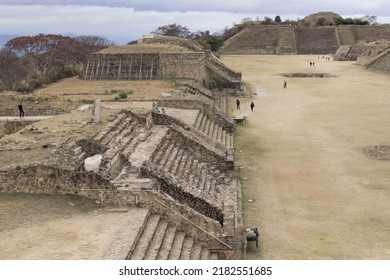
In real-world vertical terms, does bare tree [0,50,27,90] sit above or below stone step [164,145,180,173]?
below

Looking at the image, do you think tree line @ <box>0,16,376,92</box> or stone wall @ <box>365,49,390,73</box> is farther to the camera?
stone wall @ <box>365,49,390,73</box>

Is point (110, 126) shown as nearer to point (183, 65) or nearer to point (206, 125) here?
point (206, 125)

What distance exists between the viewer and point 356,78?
51.2m

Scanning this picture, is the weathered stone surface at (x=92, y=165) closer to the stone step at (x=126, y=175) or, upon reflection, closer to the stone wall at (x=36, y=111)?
the stone step at (x=126, y=175)

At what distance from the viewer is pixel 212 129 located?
25.3 meters

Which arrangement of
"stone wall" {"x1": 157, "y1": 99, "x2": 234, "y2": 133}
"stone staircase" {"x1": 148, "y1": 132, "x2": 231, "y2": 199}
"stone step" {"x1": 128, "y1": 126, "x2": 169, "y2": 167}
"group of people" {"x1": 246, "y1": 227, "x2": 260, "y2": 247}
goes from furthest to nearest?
"stone wall" {"x1": 157, "y1": 99, "x2": 234, "y2": 133}, "stone step" {"x1": 128, "y1": 126, "x2": 169, "y2": 167}, "stone staircase" {"x1": 148, "y1": 132, "x2": 231, "y2": 199}, "group of people" {"x1": 246, "y1": 227, "x2": 260, "y2": 247}

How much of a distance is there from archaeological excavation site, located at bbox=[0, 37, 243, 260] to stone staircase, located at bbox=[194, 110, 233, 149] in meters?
0.15

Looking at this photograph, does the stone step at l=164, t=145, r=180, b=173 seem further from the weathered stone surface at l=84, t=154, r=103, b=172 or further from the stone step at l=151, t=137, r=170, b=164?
the weathered stone surface at l=84, t=154, r=103, b=172

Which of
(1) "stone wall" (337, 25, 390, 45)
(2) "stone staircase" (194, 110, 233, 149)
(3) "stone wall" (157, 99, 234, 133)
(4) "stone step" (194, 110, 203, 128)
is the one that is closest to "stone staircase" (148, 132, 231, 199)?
(4) "stone step" (194, 110, 203, 128)

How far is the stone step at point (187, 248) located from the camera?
1156 cm

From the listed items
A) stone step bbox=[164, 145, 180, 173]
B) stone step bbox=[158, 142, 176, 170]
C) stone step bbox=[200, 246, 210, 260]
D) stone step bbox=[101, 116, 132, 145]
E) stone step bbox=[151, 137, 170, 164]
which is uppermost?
stone step bbox=[101, 116, 132, 145]

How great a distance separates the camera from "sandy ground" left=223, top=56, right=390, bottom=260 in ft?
44.2

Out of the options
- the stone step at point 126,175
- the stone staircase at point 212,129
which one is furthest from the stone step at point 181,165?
the stone staircase at point 212,129

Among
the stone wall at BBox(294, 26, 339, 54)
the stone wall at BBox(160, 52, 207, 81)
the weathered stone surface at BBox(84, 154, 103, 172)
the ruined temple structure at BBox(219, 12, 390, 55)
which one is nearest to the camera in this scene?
the weathered stone surface at BBox(84, 154, 103, 172)
